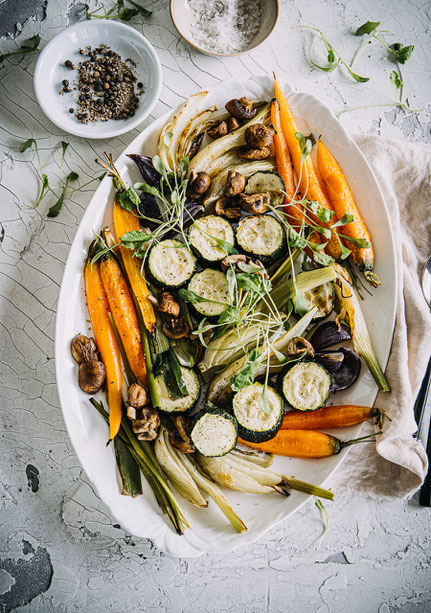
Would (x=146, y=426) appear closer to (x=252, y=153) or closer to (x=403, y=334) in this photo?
(x=403, y=334)

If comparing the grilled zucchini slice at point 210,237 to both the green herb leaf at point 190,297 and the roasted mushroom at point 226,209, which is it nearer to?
the roasted mushroom at point 226,209

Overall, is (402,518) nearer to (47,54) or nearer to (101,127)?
(101,127)

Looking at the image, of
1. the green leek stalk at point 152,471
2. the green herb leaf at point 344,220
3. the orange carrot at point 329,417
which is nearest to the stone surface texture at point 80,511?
the green leek stalk at point 152,471

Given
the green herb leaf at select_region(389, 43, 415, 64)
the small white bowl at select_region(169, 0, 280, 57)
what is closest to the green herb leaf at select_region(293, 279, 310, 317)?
the small white bowl at select_region(169, 0, 280, 57)

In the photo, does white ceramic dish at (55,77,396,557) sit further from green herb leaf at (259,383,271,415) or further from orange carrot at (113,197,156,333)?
green herb leaf at (259,383,271,415)

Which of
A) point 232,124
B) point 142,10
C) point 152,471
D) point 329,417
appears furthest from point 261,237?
point 142,10

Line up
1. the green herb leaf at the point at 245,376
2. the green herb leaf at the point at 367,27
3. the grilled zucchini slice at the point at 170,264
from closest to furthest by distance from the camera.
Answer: the green herb leaf at the point at 245,376 < the grilled zucchini slice at the point at 170,264 < the green herb leaf at the point at 367,27

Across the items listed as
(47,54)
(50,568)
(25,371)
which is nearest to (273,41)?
(47,54)

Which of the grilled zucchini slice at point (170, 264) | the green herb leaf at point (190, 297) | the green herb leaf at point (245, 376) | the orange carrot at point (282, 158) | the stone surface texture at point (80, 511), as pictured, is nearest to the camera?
the green herb leaf at point (245, 376)
